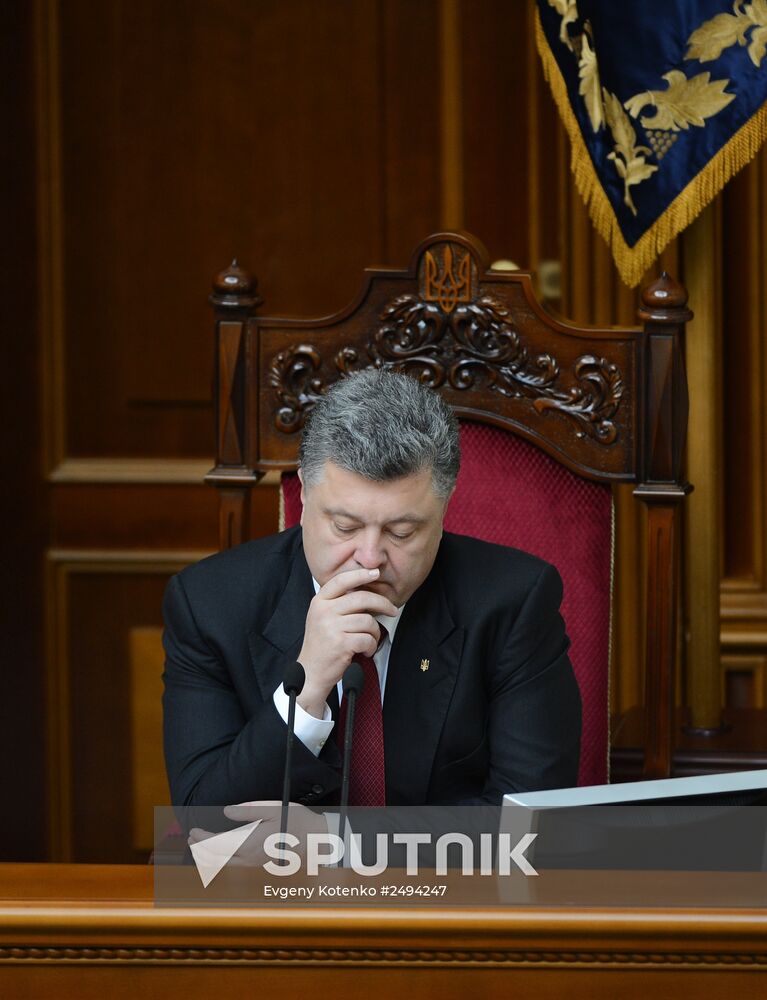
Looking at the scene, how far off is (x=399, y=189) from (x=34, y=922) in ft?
7.33

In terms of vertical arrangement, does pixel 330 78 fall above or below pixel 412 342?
above

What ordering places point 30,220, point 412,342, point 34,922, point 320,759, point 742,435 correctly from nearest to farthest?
1. point 34,922
2. point 320,759
3. point 412,342
4. point 742,435
5. point 30,220

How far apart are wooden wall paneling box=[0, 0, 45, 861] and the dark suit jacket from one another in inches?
57.5

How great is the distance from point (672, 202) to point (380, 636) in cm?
89

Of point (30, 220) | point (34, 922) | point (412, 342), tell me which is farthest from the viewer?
point (30, 220)

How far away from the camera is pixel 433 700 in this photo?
181 centimetres

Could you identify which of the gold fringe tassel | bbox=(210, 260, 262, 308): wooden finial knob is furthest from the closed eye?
the gold fringe tassel

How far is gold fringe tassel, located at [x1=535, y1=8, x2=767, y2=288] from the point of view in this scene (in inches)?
86.1

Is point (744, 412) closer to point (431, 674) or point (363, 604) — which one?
point (431, 674)

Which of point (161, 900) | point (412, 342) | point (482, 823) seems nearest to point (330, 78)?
point (412, 342)

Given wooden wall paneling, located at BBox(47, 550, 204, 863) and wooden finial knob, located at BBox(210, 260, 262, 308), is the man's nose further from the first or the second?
wooden wall paneling, located at BBox(47, 550, 204, 863)

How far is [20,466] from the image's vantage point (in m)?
3.22

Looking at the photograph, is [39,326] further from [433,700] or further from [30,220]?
[433,700]

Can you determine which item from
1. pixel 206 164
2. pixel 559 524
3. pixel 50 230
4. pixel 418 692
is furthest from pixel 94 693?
pixel 418 692
